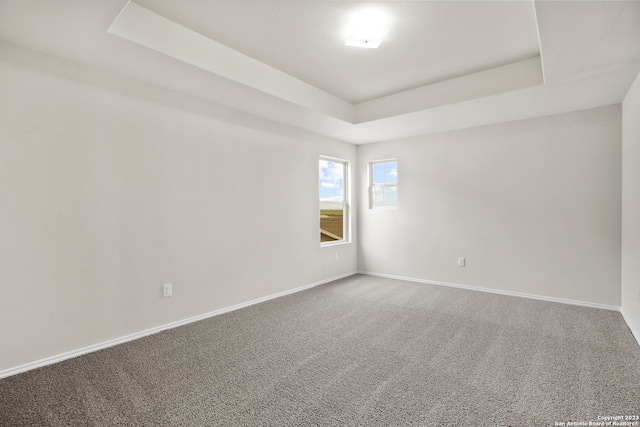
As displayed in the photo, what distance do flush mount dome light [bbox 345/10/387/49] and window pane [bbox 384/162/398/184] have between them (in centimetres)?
279

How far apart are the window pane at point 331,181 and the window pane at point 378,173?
574 mm

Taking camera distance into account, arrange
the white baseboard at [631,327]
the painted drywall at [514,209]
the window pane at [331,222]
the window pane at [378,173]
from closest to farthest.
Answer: the white baseboard at [631,327] < the painted drywall at [514,209] < the window pane at [331,222] < the window pane at [378,173]

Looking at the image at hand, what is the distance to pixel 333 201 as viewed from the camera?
17.3 feet

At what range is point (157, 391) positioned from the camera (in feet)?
6.54

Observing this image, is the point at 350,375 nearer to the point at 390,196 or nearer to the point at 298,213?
the point at 298,213

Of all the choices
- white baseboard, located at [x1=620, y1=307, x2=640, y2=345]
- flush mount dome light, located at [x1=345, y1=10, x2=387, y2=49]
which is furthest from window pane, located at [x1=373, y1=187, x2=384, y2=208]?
white baseboard, located at [x1=620, y1=307, x2=640, y2=345]

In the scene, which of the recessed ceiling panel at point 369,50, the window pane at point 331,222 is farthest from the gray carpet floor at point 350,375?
the recessed ceiling panel at point 369,50

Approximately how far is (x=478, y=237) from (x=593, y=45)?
8.89 ft

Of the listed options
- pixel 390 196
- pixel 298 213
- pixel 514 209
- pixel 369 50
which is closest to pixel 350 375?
pixel 298 213

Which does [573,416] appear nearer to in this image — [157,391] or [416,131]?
[157,391]

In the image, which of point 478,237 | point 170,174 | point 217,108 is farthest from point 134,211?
point 478,237

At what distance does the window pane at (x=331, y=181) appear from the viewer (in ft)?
16.7

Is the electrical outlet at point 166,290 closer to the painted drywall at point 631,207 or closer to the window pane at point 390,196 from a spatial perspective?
the window pane at point 390,196

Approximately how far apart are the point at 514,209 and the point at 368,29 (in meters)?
3.09
